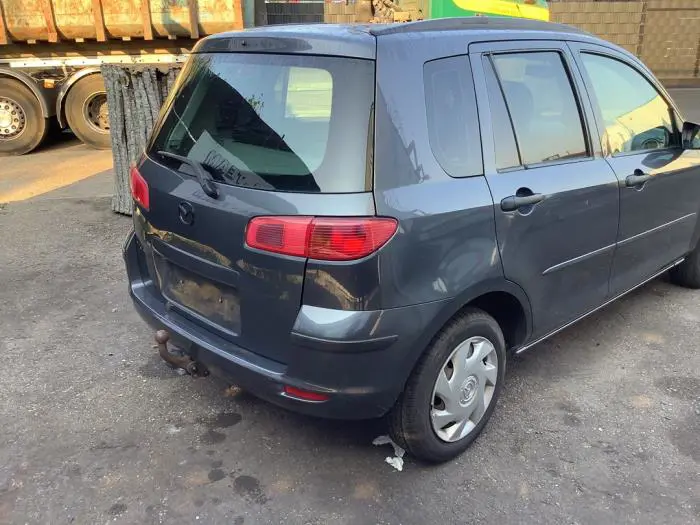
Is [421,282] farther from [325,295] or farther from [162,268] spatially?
[162,268]

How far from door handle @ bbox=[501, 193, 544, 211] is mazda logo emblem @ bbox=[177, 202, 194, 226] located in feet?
4.16

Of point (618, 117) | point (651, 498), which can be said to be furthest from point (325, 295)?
point (618, 117)

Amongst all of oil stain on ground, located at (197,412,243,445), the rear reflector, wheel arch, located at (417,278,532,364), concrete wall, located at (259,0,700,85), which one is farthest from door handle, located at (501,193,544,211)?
concrete wall, located at (259,0,700,85)

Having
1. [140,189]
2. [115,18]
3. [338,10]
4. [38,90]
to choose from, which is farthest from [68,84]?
[140,189]

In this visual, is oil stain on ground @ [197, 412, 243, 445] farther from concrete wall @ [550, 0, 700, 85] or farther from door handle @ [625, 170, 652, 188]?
concrete wall @ [550, 0, 700, 85]

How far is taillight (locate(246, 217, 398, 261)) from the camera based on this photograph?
6.98 feet

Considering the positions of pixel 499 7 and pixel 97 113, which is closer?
pixel 499 7

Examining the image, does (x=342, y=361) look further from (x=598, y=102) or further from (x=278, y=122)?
(x=598, y=102)

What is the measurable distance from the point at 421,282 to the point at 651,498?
1349 millimetres

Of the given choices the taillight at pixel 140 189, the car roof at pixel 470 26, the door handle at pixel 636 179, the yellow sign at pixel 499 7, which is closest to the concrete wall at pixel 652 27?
the yellow sign at pixel 499 7

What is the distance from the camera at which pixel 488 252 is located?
2.51 m

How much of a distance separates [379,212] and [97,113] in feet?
28.6

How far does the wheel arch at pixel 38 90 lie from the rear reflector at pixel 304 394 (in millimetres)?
8685

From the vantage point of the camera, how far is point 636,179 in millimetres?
3289
